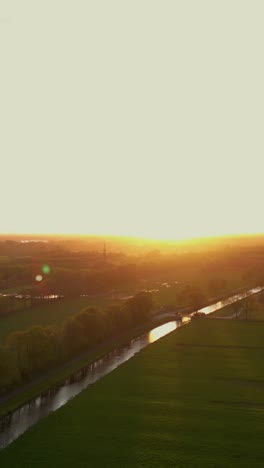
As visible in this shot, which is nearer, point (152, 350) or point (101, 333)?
point (152, 350)

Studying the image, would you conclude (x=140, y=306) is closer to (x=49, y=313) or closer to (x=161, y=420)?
(x=49, y=313)

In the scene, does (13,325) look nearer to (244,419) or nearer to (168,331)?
(168,331)

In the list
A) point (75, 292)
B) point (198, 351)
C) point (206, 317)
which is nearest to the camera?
point (198, 351)

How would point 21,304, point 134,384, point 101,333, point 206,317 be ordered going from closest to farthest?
point 134,384 → point 101,333 → point 206,317 → point 21,304

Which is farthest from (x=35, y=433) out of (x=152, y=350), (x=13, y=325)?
(x=13, y=325)

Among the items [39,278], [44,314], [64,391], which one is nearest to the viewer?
[64,391]

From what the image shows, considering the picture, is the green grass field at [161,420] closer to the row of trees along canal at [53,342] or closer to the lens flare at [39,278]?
the row of trees along canal at [53,342]

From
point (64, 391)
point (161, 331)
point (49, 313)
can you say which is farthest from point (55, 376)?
point (49, 313)

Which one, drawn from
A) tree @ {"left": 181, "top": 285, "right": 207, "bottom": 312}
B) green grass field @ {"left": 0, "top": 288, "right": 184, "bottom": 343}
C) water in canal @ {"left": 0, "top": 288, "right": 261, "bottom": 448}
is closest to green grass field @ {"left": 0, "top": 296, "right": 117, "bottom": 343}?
green grass field @ {"left": 0, "top": 288, "right": 184, "bottom": 343}
